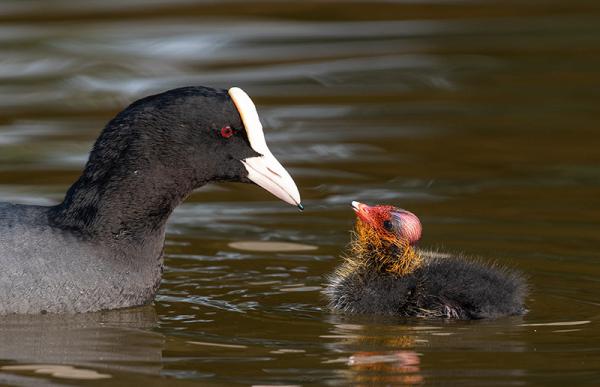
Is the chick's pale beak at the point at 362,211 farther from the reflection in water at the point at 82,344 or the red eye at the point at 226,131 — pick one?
the reflection in water at the point at 82,344

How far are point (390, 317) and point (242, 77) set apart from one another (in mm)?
5414

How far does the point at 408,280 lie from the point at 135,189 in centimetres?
128

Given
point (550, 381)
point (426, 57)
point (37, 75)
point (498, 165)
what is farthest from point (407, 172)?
point (550, 381)

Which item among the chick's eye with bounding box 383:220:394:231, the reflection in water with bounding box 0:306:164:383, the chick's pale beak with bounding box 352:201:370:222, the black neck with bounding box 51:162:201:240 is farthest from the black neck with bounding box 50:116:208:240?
the chick's eye with bounding box 383:220:394:231

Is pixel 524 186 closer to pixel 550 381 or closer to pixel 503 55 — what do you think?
pixel 503 55

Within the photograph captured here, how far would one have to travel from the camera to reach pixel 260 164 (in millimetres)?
7293

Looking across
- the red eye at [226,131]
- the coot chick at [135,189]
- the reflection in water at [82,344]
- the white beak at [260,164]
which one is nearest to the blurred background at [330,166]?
the reflection in water at [82,344]

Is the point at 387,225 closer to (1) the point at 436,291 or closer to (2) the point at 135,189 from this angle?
(1) the point at 436,291

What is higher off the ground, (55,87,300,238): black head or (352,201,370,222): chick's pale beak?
(55,87,300,238): black head

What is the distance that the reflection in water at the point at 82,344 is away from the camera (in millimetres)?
6090

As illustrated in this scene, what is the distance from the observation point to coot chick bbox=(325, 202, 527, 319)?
6.88 metres

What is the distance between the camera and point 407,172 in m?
10.1

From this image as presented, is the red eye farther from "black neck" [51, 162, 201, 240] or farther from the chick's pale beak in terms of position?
the chick's pale beak

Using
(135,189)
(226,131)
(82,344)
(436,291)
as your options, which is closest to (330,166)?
(226,131)
